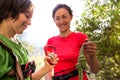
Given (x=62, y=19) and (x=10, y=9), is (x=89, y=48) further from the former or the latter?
(x=10, y=9)

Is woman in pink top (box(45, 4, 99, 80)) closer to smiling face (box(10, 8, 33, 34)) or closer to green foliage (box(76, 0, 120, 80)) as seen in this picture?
smiling face (box(10, 8, 33, 34))

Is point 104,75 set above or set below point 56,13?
below

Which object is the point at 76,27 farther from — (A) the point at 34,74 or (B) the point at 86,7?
(A) the point at 34,74

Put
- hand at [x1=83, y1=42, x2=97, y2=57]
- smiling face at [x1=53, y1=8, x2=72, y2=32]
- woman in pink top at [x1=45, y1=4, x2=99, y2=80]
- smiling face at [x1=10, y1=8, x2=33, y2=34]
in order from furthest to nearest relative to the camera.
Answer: smiling face at [x1=53, y1=8, x2=72, y2=32] < woman in pink top at [x1=45, y1=4, x2=99, y2=80] < hand at [x1=83, y1=42, x2=97, y2=57] < smiling face at [x1=10, y1=8, x2=33, y2=34]

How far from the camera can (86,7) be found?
34.0ft

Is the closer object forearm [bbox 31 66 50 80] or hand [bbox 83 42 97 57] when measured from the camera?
forearm [bbox 31 66 50 80]

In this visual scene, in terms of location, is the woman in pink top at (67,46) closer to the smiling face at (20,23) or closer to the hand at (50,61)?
the hand at (50,61)

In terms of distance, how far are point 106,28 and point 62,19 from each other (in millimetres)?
7504

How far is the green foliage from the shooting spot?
31.3 ft

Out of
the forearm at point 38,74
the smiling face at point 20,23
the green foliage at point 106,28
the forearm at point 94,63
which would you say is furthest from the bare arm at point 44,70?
the green foliage at point 106,28

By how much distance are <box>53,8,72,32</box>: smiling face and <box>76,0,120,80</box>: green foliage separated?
6984mm

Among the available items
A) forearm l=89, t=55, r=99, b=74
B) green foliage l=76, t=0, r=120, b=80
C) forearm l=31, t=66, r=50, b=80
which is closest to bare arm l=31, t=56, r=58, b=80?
forearm l=31, t=66, r=50, b=80

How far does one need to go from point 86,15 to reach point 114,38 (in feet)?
4.27

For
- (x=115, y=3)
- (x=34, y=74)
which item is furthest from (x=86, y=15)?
(x=34, y=74)
